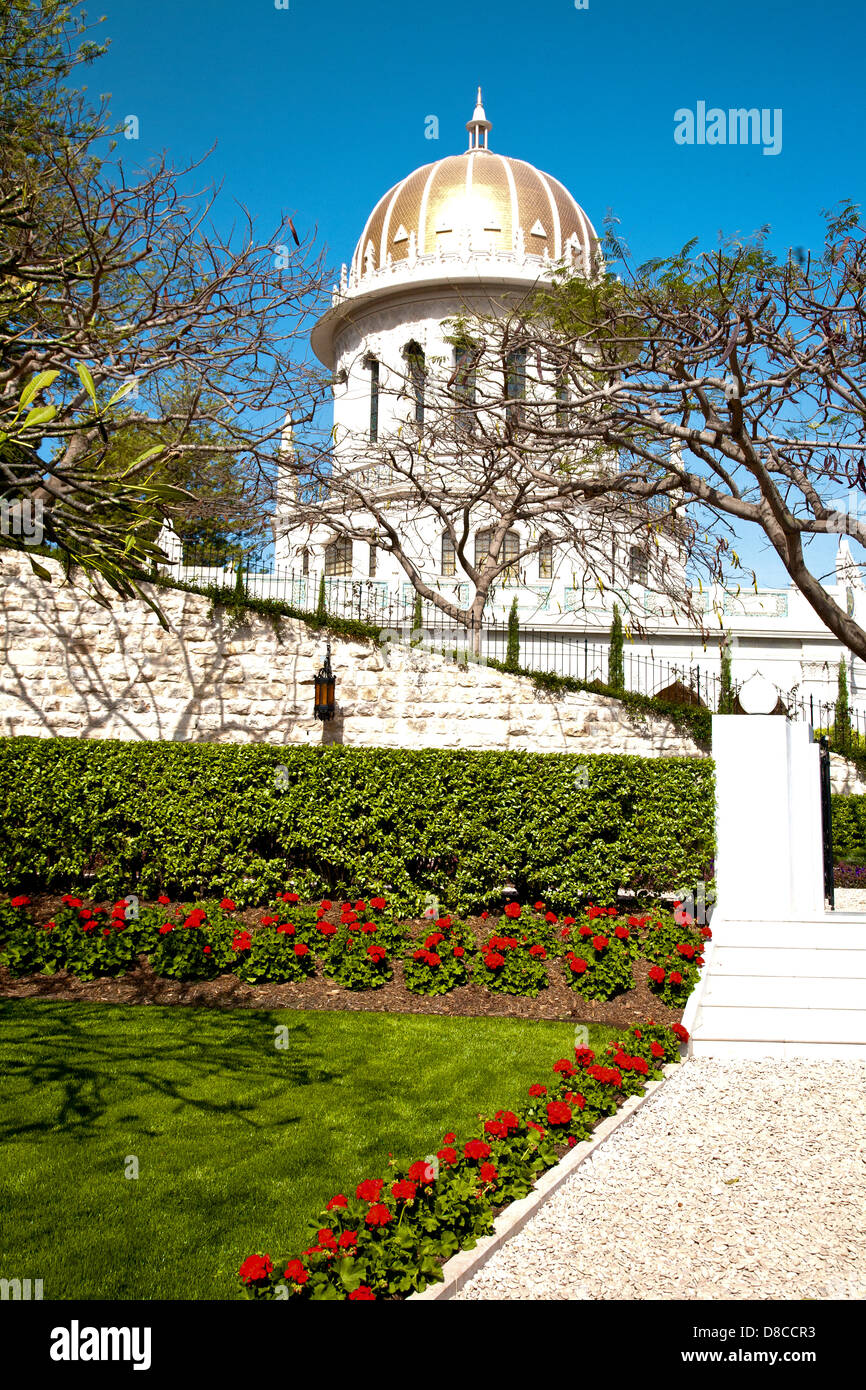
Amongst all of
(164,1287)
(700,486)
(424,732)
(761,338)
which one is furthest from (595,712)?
(164,1287)

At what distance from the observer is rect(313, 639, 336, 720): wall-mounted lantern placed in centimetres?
1370

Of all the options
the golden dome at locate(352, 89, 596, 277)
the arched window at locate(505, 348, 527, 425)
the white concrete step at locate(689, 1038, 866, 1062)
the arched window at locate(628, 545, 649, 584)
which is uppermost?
the golden dome at locate(352, 89, 596, 277)

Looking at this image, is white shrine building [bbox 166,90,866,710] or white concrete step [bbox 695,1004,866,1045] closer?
white concrete step [bbox 695,1004,866,1045]

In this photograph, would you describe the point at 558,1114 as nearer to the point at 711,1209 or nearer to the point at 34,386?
the point at 711,1209

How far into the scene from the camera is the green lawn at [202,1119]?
145 inches

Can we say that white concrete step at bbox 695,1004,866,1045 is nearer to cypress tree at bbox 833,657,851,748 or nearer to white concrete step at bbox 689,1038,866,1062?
white concrete step at bbox 689,1038,866,1062

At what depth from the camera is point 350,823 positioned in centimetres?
996

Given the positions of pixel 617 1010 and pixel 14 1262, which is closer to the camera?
pixel 14 1262

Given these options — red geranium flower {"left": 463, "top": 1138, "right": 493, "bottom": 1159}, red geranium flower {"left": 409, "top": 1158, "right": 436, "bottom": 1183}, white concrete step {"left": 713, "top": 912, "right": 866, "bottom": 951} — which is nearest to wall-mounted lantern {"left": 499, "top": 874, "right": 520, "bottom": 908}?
white concrete step {"left": 713, "top": 912, "right": 866, "bottom": 951}

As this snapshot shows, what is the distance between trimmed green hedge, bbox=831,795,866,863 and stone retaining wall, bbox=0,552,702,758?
273 centimetres

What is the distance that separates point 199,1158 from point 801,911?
18.2 feet

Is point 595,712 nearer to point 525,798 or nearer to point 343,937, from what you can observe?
point 525,798

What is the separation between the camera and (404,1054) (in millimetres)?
6070
